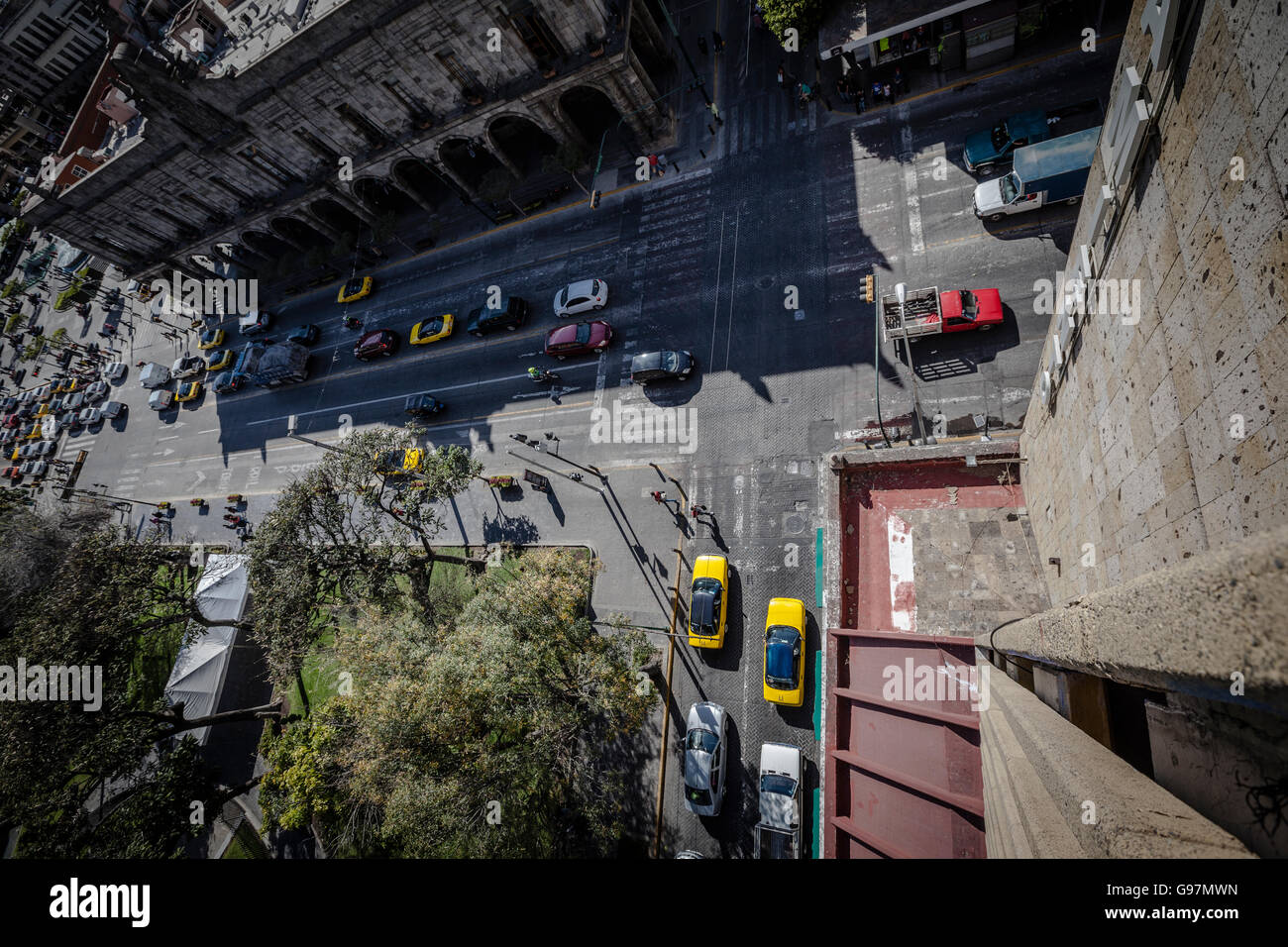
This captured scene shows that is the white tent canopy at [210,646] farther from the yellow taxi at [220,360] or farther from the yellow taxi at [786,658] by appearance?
the yellow taxi at [786,658]

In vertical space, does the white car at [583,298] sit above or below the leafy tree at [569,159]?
below

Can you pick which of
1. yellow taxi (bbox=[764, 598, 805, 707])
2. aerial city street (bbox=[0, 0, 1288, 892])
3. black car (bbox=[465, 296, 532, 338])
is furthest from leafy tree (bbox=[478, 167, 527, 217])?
yellow taxi (bbox=[764, 598, 805, 707])

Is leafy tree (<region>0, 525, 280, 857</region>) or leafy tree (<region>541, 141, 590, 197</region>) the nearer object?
leafy tree (<region>0, 525, 280, 857</region>)

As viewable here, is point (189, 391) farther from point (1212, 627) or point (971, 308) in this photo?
point (1212, 627)

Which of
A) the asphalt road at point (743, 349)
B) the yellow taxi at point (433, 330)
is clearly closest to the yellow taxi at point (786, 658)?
the asphalt road at point (743, 349)

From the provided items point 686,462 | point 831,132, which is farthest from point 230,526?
point 831,132

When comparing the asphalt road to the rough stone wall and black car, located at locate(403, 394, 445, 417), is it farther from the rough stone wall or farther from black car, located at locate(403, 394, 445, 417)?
the rough stone wall
